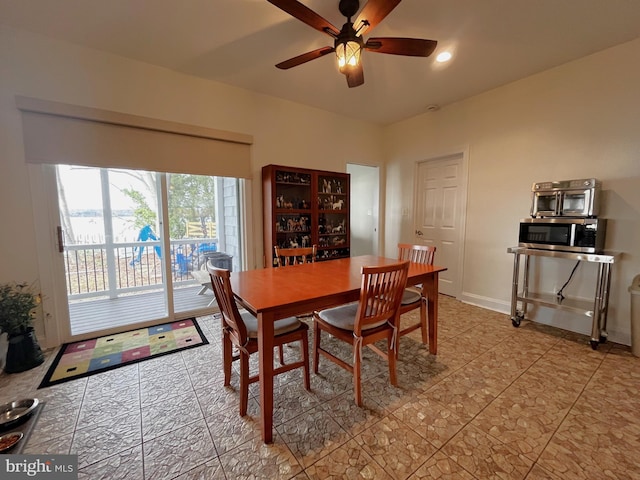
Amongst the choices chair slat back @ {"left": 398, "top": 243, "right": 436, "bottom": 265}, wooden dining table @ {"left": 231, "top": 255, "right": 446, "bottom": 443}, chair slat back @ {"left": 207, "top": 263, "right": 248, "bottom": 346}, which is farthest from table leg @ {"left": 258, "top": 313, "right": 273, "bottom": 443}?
chair slat back @ {"left": 398, "top": 243, "right": 436, "bottom": 265}

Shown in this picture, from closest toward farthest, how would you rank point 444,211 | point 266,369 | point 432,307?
point 266,369
point 432,307
point 444,211

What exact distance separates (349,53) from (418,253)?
5.99ft

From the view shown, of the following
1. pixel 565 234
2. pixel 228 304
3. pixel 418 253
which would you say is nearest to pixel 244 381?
pixel 228 304

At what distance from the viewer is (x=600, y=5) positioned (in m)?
1.91

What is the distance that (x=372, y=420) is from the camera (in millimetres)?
1579

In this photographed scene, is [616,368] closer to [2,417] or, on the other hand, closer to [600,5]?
[600,5]

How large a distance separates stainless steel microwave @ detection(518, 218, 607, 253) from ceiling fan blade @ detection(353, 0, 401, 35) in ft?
7.82

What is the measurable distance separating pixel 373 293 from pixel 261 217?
220cm

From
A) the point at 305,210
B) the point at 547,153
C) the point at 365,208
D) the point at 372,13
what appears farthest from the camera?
the point at 365,208

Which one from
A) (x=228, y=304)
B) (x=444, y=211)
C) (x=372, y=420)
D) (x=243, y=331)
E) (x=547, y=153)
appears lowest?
(x=372, y=420)

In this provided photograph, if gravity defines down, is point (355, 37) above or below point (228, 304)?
above

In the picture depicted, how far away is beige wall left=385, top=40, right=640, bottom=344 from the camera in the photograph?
240 cm

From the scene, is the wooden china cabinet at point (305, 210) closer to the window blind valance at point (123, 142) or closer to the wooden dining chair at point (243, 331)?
the window blind valance at point (123, 142)

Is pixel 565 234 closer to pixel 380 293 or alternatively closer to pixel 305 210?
pixel 380 293
